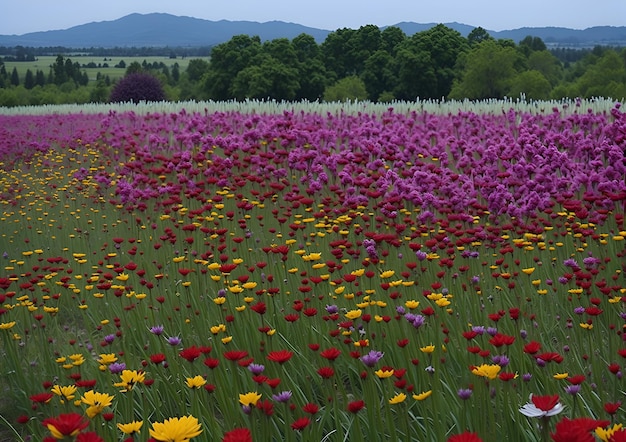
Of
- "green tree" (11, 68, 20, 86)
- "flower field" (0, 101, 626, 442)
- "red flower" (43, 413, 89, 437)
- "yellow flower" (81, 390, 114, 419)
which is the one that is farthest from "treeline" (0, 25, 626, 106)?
"green tree" (11, 68, 20, 86)

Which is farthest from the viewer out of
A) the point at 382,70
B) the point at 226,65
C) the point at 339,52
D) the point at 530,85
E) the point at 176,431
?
the point at 339,52

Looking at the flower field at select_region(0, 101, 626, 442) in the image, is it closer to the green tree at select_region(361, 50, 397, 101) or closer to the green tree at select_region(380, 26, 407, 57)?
the green tree at select_region(361, 50, 397, 101)

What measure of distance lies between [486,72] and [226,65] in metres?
21.6

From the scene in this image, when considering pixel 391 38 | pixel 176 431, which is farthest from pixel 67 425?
pixel 391 38

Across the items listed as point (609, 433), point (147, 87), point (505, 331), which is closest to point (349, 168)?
point (505, 331)

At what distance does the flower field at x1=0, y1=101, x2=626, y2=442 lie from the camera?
2947mm

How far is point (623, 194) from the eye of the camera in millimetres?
5527

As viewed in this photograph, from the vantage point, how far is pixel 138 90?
41562mm

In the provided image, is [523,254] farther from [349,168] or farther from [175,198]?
[175,198]

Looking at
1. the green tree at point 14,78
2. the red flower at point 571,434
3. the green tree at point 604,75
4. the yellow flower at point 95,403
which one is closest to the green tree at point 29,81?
the green tree at point 14,78

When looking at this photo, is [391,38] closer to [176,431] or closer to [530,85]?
[530,85]

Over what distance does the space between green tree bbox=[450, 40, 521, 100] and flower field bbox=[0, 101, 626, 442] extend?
1811 inches

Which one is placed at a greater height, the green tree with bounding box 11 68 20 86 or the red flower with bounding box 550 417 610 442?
the red flower with bounding box 550 417 610 442

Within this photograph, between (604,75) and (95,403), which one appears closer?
(95,403)
